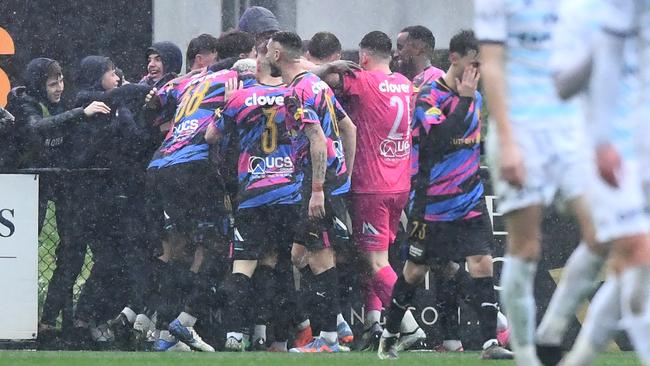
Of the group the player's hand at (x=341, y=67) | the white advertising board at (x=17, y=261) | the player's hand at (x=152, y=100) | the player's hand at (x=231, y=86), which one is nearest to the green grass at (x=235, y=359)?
the white advertising board at (x=17, y=261)

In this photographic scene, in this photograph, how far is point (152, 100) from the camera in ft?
39.8

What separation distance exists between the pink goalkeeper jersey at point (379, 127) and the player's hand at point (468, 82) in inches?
51.7

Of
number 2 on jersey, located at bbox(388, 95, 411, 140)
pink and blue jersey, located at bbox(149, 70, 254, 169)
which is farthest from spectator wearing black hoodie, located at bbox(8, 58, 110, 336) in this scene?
number 2 on jersey, located at bbox(388, 95, 411, 140)

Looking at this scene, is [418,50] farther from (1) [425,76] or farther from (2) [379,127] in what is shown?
(2) [379,127]

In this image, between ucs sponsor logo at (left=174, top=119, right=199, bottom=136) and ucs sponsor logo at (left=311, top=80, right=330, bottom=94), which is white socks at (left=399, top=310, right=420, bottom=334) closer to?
ucs sponsor logo at (left=311, top=80, right=330, bottom=94)

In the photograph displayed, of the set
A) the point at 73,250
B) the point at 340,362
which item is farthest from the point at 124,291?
the point at 340,362

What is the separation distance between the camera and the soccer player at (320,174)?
428 inches

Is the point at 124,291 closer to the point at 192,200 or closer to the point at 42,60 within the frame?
the point at 192,200

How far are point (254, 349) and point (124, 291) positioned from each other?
3.80ft

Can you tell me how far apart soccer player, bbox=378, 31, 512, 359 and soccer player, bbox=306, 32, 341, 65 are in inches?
67.2

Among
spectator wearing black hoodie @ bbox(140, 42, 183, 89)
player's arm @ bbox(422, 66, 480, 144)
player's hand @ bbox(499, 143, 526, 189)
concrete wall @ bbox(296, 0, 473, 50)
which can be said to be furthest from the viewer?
concrete wall @ bbox(296, 0, 473, 50)

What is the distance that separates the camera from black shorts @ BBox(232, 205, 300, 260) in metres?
11.3

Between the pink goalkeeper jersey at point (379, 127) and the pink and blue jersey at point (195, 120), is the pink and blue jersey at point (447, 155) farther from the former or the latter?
the pink and blue jersey at point (195, 120)

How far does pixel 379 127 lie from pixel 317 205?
119 cm
